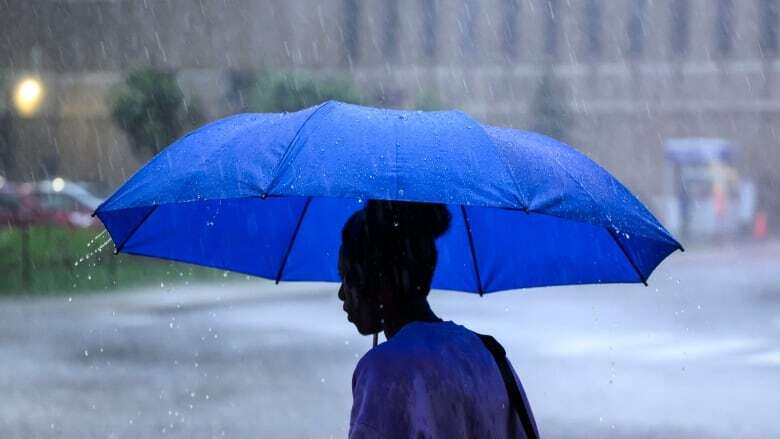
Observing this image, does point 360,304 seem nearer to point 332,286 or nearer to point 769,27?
point 332,286

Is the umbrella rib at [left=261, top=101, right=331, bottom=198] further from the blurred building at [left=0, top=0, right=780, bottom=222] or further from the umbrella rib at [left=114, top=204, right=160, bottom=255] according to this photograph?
the blurred building at [left=0, top=0, right=780, bottom=222]

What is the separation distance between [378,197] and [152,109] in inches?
1468

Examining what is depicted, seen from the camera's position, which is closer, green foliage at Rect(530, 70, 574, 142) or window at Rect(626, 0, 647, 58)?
green foliage at Rect(530, 70, 574, 142)

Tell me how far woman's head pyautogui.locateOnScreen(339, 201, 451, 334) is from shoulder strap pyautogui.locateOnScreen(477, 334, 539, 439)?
161 millimetres

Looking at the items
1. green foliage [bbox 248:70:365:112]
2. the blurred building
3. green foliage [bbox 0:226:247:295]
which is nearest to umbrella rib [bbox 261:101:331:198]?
green foliage [bbox 0:226:247:295]

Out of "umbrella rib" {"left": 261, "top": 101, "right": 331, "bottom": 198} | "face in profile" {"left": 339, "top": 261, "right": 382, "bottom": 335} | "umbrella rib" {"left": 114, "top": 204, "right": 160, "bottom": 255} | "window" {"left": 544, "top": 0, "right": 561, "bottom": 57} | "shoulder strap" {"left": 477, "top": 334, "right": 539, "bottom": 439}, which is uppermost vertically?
"window" {"left": 544, "top": 0, "right": 561, "bottom": 57}

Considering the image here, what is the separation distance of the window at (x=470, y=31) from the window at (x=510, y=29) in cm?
113

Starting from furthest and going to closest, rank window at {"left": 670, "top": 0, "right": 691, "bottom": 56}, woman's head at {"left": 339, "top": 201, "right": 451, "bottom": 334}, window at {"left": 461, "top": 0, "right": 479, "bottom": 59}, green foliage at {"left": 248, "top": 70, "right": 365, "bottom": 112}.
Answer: window at {"left": 670, "top": 0, "right": 691, "bottom": 56} → window at {"left": 461, "top": 0, "right": 479, "bottom": 59} → green foliage at {"left": 248, "top": 70, "right": 365, "bottom": 112} → woman's head at {"left": 339, "top": 201, "right": 451, "bottom": 334}

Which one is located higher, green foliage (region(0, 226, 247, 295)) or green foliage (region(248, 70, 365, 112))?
green foliage (region(248, 70, 365, 112))

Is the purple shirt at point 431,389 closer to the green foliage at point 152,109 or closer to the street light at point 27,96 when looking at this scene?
the green foliage at point 152,109

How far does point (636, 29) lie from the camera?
5272 centimetres

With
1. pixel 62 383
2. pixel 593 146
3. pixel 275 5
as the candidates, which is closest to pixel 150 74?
pixel 275 5

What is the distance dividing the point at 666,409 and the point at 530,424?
7.41m

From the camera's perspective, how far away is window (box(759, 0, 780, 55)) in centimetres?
5219
